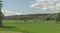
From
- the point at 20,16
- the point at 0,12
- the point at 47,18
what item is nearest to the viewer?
the point at 0,12

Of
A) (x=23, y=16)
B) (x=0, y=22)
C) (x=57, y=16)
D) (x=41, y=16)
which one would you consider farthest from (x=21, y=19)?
(x=0, y=22)

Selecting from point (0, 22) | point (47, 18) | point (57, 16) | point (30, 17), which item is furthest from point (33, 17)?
point (0, 22)

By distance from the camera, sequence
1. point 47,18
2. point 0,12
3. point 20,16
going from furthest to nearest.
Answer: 1. point 47,18
2. point 20,16
3. point 0,12

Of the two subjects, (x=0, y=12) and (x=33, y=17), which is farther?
(x=33, y=17)

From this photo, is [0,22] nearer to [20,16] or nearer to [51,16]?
[20,16]

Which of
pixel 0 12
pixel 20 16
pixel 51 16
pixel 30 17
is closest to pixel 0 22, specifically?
pixel 0 12

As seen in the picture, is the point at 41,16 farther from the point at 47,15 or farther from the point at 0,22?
the point at 0,22

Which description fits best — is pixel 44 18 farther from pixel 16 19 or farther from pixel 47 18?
pixel 16 19

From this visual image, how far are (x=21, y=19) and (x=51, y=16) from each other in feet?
57.1

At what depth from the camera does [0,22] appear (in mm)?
61219

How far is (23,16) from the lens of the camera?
9788 centimetres

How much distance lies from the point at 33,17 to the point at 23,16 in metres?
5.99

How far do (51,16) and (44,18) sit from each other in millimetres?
4271

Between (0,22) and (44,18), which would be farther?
(44,18)
